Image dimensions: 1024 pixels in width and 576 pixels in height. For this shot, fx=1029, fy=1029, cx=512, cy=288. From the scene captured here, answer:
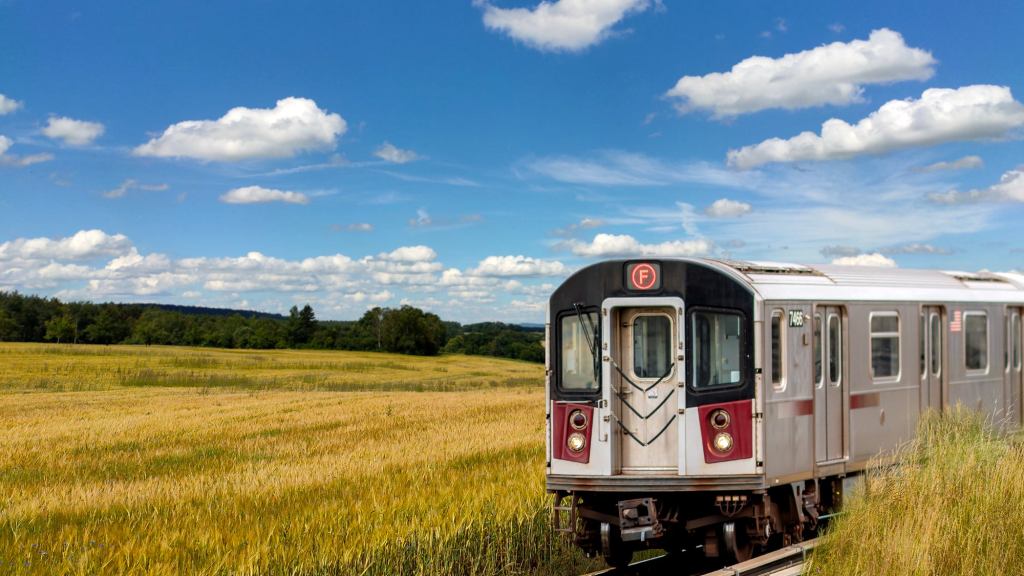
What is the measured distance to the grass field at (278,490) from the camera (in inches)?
348

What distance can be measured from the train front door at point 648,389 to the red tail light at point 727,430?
31 centimetres

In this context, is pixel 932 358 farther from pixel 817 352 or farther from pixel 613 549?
pixel 613 549

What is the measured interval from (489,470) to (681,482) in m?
4.18

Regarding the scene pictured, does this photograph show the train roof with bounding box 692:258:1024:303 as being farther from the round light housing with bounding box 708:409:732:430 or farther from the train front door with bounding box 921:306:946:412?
the round light housing with bounding box 708:409:732:430

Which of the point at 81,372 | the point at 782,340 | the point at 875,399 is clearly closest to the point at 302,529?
the point at 782,340

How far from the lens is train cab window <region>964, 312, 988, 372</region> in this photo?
14469 millimetres

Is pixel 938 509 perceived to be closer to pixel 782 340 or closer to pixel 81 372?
pixel 782 340

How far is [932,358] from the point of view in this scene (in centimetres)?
1356

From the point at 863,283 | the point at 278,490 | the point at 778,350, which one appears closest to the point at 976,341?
the point at 863,283

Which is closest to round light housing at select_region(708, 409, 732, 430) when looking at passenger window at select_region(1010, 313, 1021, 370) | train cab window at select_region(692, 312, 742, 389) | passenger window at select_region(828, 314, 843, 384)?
train cab window at select_region(692, 312, 742, 389)

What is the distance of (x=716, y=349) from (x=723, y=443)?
942 millimetres

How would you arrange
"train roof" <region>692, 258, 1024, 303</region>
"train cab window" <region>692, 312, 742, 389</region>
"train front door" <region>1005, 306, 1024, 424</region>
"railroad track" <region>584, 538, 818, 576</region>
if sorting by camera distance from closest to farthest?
"railroad track" <region>584, 538, 818, 576</region>, "train cab window" <region>692, 312, 742, 389</region>, "train roof" <region>692, 258, 1024, 303</region>, "train front door" <region>1005, 306, 1024, 424</region>

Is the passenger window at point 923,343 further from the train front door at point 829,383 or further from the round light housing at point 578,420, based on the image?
the round light housing at point 578,420

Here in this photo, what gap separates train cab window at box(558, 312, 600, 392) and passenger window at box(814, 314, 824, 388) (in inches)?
98.7
